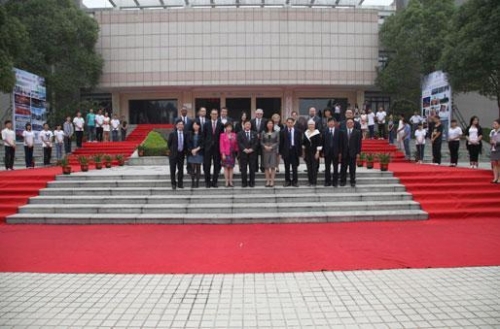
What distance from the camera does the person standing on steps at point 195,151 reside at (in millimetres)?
10930

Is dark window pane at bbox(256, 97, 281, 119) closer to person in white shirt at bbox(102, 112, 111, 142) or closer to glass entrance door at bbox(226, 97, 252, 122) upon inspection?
glass entrance door at bbox(226, 97, 252, 122)

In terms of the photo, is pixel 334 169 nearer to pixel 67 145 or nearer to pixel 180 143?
pixel 180 143

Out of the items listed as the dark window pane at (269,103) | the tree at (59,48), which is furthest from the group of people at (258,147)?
the dark window pane at (269,103)

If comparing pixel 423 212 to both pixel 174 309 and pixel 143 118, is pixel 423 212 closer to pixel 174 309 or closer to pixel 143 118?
pixel 174 309

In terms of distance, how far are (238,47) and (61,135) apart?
51.4 feet

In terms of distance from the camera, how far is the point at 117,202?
34.4 feet

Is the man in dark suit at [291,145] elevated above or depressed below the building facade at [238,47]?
below

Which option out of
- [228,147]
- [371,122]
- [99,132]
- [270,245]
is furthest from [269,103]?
[270,245]

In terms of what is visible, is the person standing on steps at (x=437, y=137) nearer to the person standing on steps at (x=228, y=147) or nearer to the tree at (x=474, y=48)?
the tree at (x=474, y=48)

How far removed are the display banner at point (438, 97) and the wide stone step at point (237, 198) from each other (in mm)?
11437

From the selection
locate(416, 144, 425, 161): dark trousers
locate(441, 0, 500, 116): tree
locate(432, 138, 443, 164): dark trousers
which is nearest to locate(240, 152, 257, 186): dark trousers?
locate(432, 138, 443, 164): dark trousers

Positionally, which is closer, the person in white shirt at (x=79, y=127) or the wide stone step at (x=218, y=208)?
the wide stone step at (x=218, y=208)

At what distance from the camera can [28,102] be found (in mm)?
20969

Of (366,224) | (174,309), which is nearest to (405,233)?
(366,224)
